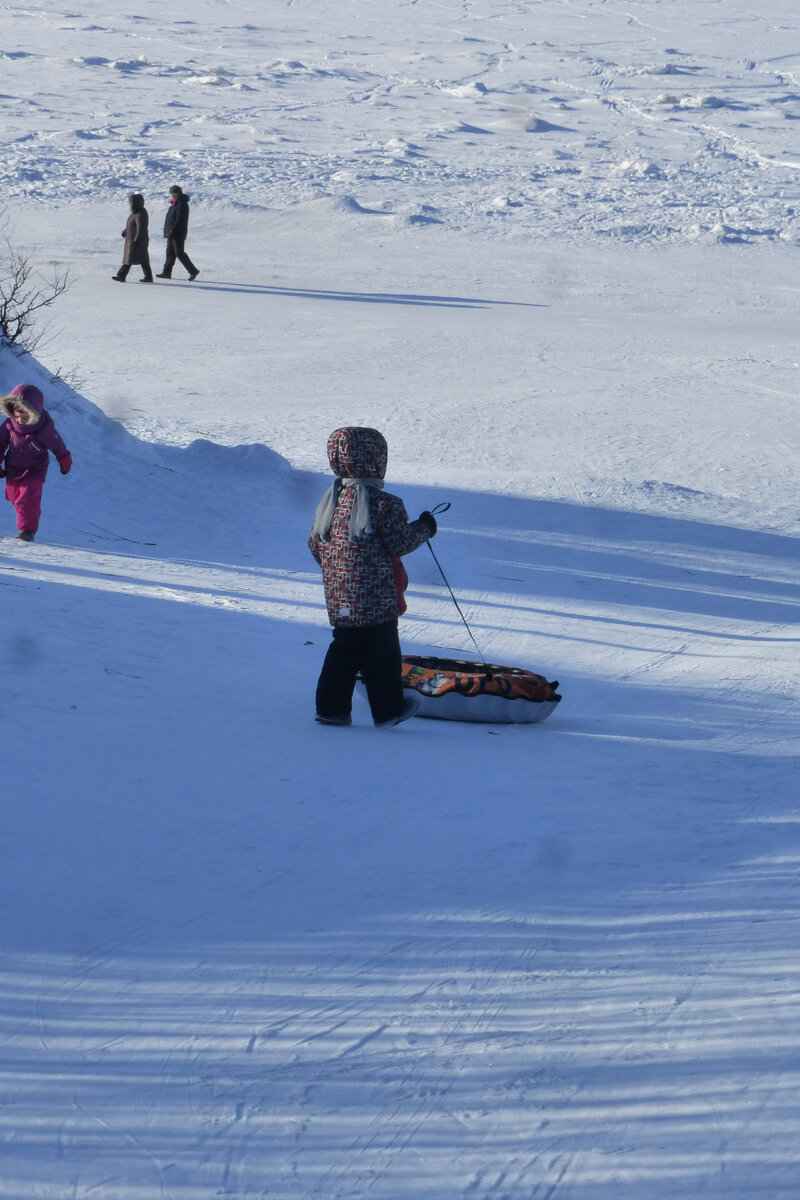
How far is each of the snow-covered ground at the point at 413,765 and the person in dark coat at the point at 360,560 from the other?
0.80ft

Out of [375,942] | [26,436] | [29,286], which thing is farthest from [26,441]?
[29,286]

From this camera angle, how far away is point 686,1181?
2459 millimetres

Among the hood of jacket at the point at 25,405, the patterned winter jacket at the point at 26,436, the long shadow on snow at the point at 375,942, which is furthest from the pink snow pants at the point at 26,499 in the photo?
the long shadow on snow at the point at 375,942

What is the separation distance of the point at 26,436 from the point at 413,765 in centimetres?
387

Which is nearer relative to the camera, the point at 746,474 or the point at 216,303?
the point at 746,474

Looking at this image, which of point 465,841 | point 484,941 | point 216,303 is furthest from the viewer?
point 216,303

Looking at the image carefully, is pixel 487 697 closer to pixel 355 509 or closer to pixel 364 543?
Answer: pixel 364 543

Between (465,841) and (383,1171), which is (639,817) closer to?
(465,841)

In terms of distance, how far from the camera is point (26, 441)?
7.54m

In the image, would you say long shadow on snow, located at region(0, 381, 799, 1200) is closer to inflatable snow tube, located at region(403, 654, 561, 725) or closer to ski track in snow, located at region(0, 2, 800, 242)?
inflatable snow tube, located at region(403, 654, 561, 725)

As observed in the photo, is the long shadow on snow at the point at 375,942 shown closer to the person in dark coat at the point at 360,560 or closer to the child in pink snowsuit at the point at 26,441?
the person in dark coat at the point at 360,560

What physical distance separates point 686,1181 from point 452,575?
6490 millimetres

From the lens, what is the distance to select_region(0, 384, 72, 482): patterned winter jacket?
7480 mm

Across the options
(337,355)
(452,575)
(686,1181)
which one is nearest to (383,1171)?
(686,1181)
